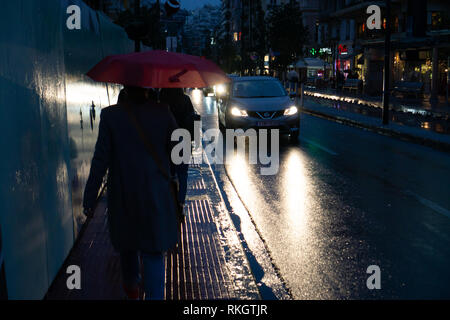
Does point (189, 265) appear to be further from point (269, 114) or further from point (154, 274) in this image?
point (269, 114)

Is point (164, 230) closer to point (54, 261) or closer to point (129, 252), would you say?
point (129, 252)

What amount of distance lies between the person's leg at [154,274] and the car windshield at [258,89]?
42.3ft

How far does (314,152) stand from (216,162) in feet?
8.93

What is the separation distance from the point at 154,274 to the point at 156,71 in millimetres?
1406

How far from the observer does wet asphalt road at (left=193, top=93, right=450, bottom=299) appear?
5.23m

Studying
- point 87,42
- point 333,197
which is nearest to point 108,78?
point 87,42

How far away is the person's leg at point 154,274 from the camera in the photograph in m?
3.92

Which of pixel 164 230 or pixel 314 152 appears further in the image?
pixel 314 152

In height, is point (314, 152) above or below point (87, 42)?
below

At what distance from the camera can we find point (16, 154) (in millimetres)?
3955

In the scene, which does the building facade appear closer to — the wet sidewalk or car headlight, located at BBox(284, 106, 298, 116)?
car headlight, located at BBox(284, 106, 298, 116)

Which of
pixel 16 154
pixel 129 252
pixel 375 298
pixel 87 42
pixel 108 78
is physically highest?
pixel 87 42

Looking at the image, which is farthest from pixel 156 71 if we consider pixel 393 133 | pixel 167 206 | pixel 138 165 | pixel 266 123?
pixel 393 133

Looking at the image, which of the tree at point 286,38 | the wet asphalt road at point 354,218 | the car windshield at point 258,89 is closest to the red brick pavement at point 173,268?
the wet asphalt road at point 354,218
